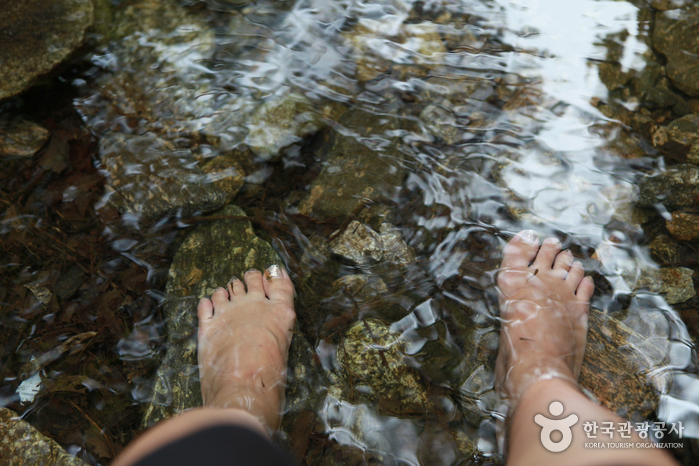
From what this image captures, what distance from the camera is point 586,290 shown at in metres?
2.20

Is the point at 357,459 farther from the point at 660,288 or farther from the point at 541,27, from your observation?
the point at 541,27

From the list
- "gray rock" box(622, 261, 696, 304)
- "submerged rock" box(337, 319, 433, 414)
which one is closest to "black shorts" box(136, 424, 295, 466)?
"submerged rock" box(337, 319, 433, 414)

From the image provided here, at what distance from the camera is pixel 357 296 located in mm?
2186

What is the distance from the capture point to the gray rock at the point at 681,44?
2428 mm

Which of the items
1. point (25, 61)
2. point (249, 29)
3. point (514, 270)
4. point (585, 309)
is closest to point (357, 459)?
point (514, 270)

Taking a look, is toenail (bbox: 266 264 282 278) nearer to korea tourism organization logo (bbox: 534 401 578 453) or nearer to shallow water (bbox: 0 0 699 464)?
shallow water (bbox: 0 0 699 464)

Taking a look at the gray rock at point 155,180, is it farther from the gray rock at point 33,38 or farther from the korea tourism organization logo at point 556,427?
the korea tourism organization logo at point 556,427

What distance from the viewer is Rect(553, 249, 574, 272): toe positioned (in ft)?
7.52

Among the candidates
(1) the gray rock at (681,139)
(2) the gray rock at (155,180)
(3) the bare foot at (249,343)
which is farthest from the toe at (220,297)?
(1) the gray rock at (681,139)

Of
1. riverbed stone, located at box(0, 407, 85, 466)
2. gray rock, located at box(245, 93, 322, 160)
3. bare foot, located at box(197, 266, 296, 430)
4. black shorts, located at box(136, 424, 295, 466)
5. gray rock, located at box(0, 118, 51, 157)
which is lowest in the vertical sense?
riverbed stone, located at box(0, 407, 85, 466)

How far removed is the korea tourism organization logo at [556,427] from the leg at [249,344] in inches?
Result: 49.6

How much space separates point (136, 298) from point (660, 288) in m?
3.00

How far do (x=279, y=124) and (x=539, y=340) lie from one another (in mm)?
2063

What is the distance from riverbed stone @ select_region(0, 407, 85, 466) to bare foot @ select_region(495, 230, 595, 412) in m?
2.26
